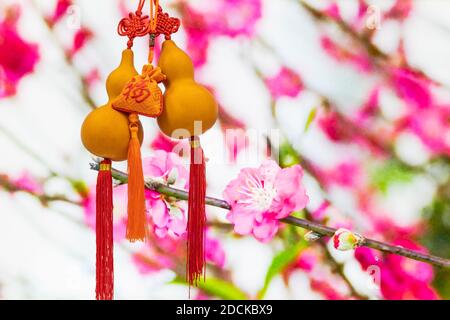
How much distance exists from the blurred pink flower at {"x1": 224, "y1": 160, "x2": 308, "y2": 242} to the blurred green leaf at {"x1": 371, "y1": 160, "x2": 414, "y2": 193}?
0.15 meters

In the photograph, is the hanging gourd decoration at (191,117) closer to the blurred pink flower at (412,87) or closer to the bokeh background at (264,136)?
the bokeh background at (264,136)

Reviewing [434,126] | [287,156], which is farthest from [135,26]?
[434,126]

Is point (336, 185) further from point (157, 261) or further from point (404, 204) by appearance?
point (157, 261)

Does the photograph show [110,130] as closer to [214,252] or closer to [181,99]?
[181,99]

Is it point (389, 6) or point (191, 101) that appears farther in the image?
point (389, 6)

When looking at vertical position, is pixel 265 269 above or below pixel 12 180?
below

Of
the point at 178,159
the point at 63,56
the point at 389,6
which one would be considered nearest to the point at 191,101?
the point at 178,159

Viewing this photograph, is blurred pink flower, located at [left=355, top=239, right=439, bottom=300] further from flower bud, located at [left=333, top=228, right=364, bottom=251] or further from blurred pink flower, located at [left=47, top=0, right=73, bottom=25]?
blurred pink flower, located at [left=47, top=0, right=73, bottom=25]

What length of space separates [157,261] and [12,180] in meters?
0.35

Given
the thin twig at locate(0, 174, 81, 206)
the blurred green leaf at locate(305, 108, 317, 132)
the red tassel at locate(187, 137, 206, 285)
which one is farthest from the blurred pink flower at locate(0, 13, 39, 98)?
the blurred green leaf at locate(305, 108, 317, 132)

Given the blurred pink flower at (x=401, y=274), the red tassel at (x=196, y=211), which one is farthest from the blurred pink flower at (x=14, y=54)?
the blurred pink flower at (x=401, y=274)

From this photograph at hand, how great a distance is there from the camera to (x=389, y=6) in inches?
46.1

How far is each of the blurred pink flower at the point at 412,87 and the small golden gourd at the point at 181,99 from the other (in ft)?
1.43

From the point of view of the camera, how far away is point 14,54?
3.94ft
